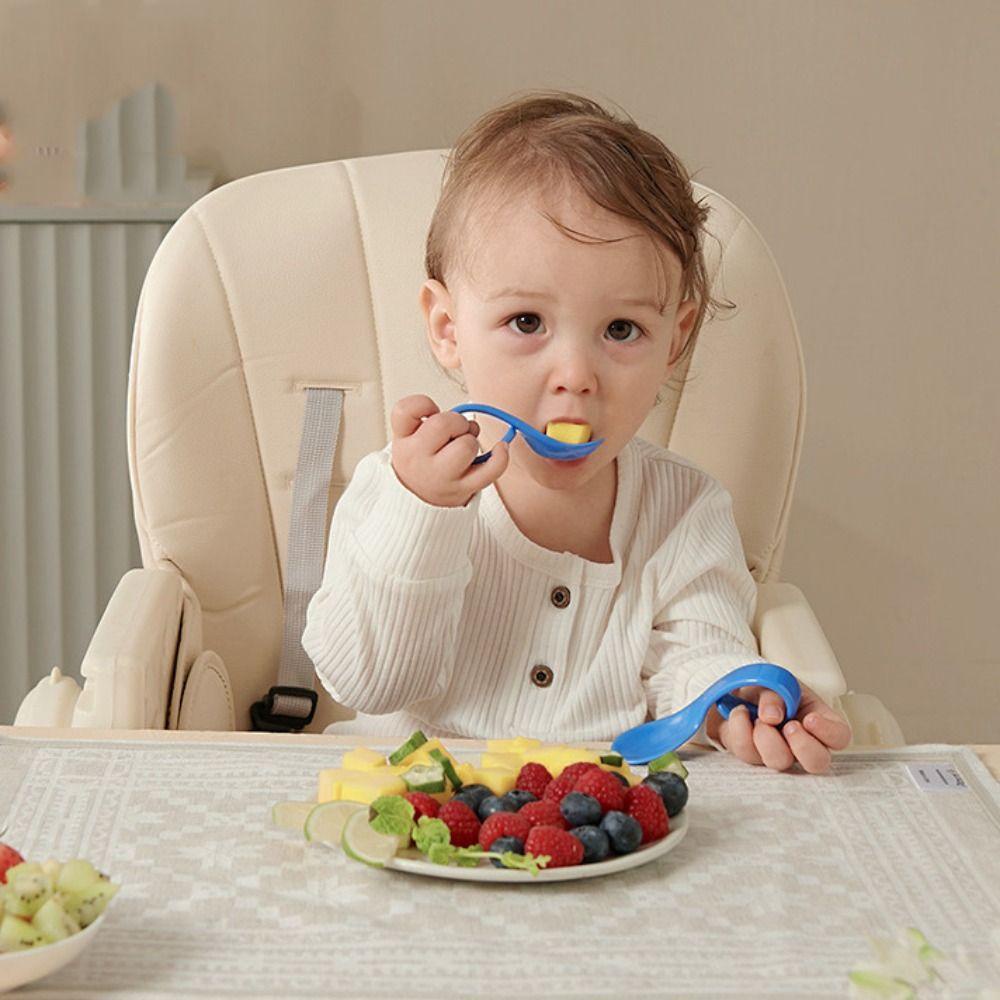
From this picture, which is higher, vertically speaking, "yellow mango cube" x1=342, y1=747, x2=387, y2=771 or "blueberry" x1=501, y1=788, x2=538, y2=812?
"blueberry" x1=501, y1=788, x2=538, y2=812

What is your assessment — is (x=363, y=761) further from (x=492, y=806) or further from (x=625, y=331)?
(x=625, y=331)

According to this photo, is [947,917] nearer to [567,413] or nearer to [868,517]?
[567,413]

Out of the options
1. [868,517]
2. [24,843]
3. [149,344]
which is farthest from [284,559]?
[868,517]

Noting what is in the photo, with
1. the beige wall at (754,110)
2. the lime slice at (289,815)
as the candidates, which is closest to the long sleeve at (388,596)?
the lime slice at (289,815)

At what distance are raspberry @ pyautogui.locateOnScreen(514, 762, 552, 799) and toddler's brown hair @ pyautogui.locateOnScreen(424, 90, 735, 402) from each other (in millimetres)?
476

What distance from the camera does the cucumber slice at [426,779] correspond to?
3.17ft

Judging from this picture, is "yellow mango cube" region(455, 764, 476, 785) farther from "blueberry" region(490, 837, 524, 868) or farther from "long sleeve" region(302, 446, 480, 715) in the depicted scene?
"long sleeve" region(302, 446, 480, 715)

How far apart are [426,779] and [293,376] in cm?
70

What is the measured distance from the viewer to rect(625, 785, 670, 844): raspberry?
0.94 metres

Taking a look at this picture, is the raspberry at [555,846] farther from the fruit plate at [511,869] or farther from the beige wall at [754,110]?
the beige wall at [754,110]

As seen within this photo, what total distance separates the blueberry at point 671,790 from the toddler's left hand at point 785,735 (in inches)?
5.8

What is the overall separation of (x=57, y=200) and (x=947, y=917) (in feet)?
6.17

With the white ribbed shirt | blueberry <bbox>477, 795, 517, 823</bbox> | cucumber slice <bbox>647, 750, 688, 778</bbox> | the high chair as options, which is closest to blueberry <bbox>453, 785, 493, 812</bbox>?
blueberry <bbox>477, 795, 517, 823</bbox>

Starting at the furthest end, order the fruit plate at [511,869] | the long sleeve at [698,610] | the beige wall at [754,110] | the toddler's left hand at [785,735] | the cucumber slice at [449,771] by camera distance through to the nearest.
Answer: the beige wall at [754,110] → the long sleeve at [698,610] → the toddler's left hand at [785,735] → the cucumber slice at [449,771] → the fruit plate at [511,869]
